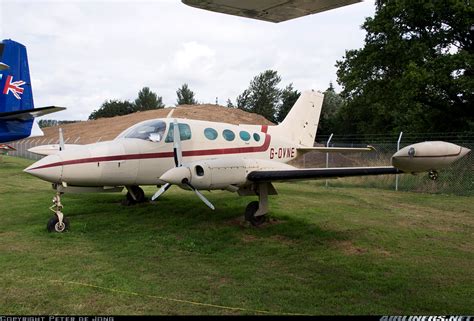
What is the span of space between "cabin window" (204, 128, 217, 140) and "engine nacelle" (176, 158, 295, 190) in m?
1.51

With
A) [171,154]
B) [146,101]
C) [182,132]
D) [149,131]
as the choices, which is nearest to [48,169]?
A: [149,131]

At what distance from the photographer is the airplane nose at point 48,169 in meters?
8.03

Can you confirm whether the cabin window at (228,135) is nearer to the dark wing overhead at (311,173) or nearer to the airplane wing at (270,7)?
the dark wing overhead at (311,173)

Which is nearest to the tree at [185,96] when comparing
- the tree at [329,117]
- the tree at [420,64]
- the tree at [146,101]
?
the tree at [146,101]

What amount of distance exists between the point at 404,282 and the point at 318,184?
1393cm

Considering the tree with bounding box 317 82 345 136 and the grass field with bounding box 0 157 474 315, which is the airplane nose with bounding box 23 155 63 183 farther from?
the tree with bounding box 317 82 345 136

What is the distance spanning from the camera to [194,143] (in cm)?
992

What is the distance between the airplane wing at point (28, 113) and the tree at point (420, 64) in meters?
18.6

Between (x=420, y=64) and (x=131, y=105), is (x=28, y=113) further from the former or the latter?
(x=131, y=105)

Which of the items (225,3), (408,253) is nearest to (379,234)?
(408,253)

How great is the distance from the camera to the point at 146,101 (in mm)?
92062

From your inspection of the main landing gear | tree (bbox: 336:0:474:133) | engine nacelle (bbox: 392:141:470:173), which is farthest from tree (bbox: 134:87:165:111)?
engine nacelle (bbox: 392:141:470:173)

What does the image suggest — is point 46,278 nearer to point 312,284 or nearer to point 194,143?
point 312,284

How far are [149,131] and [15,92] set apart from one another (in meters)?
13.7
